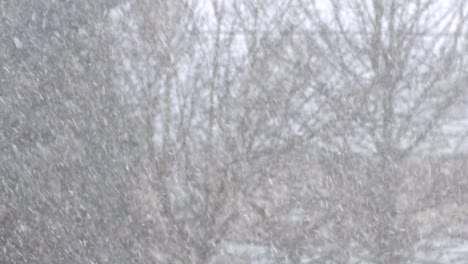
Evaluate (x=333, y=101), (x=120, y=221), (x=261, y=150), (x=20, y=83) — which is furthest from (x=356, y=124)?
(x=20, y=83)

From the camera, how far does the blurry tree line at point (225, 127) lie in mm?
6262

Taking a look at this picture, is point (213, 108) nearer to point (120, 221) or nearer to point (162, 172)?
point (162, 172)

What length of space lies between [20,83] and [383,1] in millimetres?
2864

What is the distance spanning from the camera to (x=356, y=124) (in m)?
6.50

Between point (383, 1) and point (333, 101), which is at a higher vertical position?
point (383, 1)

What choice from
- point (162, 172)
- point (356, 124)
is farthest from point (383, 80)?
point (162, 172)

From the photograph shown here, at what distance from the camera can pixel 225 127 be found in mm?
6348

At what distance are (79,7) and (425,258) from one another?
328 centimetres

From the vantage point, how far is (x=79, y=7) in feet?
21.4

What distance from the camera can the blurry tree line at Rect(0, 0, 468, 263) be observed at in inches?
247

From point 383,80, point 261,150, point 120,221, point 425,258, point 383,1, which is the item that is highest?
point 383,1

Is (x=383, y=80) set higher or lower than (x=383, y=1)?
lower

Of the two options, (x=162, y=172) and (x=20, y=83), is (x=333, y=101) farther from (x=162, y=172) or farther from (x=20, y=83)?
(x=20, y=83)

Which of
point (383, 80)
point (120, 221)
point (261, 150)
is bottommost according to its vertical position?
point (120, 221)
